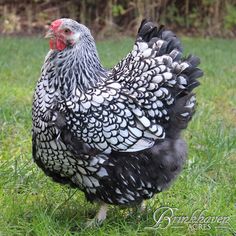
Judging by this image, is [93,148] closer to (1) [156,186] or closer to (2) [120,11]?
(1) [156,186]

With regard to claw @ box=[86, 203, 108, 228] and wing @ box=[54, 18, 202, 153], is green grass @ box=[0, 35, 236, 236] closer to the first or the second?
claw @ box=[86, 203, 108, 228]

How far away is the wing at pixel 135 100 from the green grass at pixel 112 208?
20.3 inches

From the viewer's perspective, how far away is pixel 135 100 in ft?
9.62

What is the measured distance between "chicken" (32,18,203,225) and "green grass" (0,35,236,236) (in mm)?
191

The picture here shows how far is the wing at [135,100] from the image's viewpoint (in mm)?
2859

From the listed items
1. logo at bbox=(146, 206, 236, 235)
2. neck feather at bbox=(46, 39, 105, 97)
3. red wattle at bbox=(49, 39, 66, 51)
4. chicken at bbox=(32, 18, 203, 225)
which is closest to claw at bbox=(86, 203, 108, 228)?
chicken at bbox=(32, 18, 203, 225)

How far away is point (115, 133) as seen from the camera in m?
2.88

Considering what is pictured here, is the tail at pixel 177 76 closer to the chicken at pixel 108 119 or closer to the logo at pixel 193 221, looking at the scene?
the chicken at pixel 108 119

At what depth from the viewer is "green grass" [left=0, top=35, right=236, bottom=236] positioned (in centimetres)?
301

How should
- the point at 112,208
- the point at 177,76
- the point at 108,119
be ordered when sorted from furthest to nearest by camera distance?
the point at 112,208 → the point at 177,76 → the point at 108,119

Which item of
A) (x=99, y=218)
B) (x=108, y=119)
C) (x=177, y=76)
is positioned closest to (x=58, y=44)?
(x=108, y=119)

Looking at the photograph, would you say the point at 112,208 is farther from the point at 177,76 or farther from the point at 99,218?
the point at 177,76

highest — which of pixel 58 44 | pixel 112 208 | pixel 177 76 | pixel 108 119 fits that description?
pixel 58 44

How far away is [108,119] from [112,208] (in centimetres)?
72
